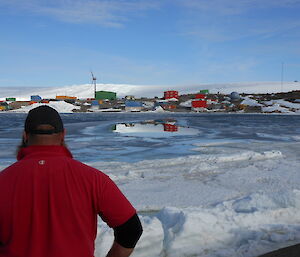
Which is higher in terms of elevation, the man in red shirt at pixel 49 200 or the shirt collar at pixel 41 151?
the shirt collar at pixel 41 151

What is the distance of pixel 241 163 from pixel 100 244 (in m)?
6.46

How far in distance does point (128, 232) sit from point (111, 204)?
0.18 meters

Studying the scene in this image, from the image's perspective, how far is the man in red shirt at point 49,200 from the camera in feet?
4.59

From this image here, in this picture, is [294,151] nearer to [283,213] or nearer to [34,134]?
[283,213]

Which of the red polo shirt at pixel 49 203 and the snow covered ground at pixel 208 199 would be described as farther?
the snow covered ground at pixel 208 199

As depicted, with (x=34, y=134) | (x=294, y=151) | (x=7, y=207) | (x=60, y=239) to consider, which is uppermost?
(x=34, y=134)

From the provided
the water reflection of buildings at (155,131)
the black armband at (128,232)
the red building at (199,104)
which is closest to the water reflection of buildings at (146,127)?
the water reflection of buildings at (155,131)

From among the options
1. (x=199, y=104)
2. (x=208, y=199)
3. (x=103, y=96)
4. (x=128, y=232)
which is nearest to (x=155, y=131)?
(x=208, y=199)

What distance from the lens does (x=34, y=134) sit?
1.50 meters

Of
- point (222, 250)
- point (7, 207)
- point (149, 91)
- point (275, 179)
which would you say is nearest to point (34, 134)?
point (7, 207)

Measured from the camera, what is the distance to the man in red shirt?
4.59 feet

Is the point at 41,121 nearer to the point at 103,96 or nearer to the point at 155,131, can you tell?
the point at 155,131

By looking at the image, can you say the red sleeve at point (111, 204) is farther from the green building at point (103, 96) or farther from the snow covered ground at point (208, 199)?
the green building at point (103, 96)

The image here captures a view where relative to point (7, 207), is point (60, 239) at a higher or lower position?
lower
